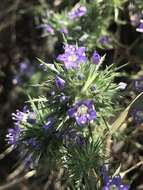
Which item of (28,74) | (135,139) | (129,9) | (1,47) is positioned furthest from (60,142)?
(1,47)

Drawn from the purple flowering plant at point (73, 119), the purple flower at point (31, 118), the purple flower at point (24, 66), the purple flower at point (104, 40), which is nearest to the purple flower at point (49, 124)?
the purple flowering plant at point (73, 119)

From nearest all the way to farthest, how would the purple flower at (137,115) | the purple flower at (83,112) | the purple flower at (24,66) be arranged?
the purple flower at (83,112) → the purple flower at (137,115) → the purple flower at (24,66)

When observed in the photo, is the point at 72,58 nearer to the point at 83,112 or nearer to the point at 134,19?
the point at 83,112

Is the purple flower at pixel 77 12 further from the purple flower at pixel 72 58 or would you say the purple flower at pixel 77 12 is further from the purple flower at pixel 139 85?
the purple flower at pixel 72 58

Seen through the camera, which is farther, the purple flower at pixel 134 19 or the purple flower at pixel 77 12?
the purple flower at pixel 134 19

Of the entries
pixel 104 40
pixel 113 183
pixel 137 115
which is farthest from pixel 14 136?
pixel 104 40

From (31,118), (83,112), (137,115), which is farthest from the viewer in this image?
(137,115)

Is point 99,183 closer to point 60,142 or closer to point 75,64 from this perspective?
point 60,142
